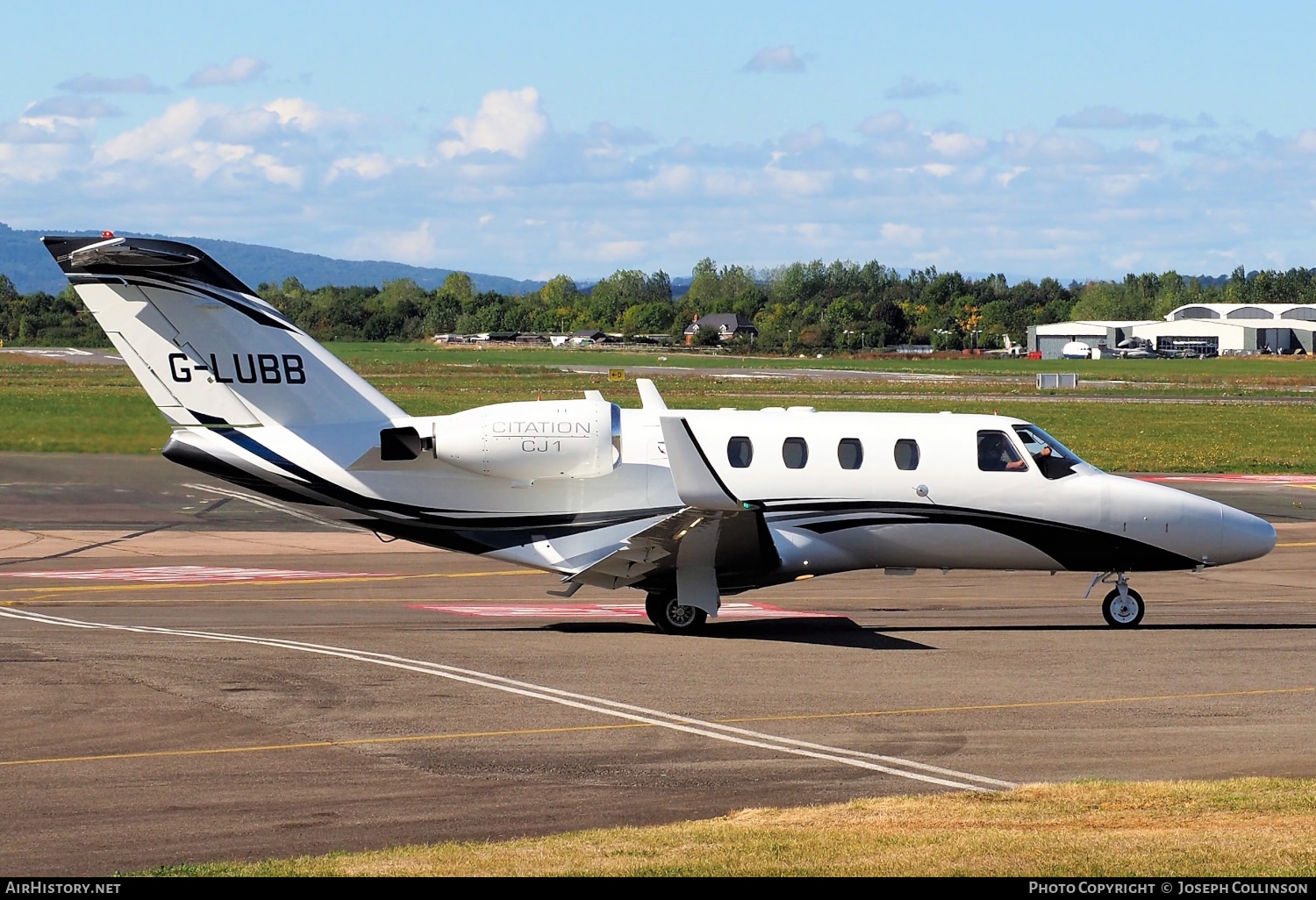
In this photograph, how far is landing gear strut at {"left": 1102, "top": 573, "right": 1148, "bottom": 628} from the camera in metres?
21.6

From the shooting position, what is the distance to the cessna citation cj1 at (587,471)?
20484 mm

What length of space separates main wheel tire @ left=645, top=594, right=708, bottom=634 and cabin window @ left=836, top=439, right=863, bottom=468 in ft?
9.21

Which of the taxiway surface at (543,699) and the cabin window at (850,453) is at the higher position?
the cabin window at (850,453)

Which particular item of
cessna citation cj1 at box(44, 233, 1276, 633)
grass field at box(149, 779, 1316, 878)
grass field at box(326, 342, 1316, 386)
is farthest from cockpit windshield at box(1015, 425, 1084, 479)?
grass field at box(326, 342, 1316, 386)

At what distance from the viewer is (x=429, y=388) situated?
85062mm

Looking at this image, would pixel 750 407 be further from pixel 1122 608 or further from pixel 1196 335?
pixel 1196 335

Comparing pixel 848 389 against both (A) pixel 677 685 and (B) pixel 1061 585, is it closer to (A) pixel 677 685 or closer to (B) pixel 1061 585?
(B) pixel 1061 585

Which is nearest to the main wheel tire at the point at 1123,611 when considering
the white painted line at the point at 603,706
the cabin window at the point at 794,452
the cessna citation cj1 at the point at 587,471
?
the cessna citation cj1 at the point at 587,471

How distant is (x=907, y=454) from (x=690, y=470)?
145 inches

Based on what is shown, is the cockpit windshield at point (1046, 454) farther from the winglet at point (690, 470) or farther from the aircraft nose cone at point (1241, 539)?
the winglet at point (690, 470)

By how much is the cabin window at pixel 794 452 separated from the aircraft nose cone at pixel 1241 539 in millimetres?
5976

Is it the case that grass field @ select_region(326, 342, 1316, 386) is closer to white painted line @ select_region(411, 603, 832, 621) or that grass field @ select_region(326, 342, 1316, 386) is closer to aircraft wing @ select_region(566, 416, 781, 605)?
white painted line @ select_region(411, 603, 832, 621)

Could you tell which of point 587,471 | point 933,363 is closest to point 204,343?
point 587,471
